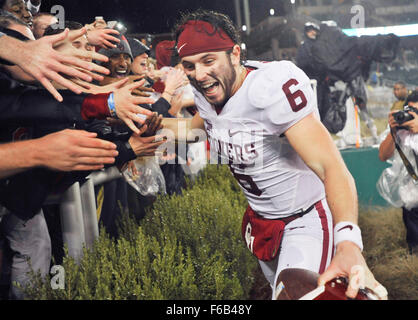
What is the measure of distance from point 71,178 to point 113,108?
38 cm

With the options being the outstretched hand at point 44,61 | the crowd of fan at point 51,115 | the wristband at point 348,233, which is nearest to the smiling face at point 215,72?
the crowd of fan at point 51,115

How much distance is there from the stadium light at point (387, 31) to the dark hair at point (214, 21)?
0.85 meters

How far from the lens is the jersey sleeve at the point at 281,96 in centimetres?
131

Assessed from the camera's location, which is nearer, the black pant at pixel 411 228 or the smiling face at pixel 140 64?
the smiling face at pixel 140 64

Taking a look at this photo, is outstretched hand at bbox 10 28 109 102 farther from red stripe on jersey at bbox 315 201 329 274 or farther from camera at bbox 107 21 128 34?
red stripe on jersey at bbox 315 201 329 274

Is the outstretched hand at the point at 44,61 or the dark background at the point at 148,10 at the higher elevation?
the dark background at the point at 148,10

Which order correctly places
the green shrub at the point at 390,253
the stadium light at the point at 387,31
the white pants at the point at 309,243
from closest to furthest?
the white pants at the point at 309,243, the stadium light at the point at 387,31, the green shrub at the point at 390,253

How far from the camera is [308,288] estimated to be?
1.19 metres

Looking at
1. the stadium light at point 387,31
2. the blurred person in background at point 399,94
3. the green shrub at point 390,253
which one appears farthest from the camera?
the blurred person in background at point 399,94

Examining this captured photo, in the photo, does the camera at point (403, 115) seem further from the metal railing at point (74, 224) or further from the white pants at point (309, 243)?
the metal railing at point (74, 224)

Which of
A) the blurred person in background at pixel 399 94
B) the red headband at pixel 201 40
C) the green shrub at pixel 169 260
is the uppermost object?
the red headband at pixel 201 40

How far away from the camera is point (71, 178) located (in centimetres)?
158
